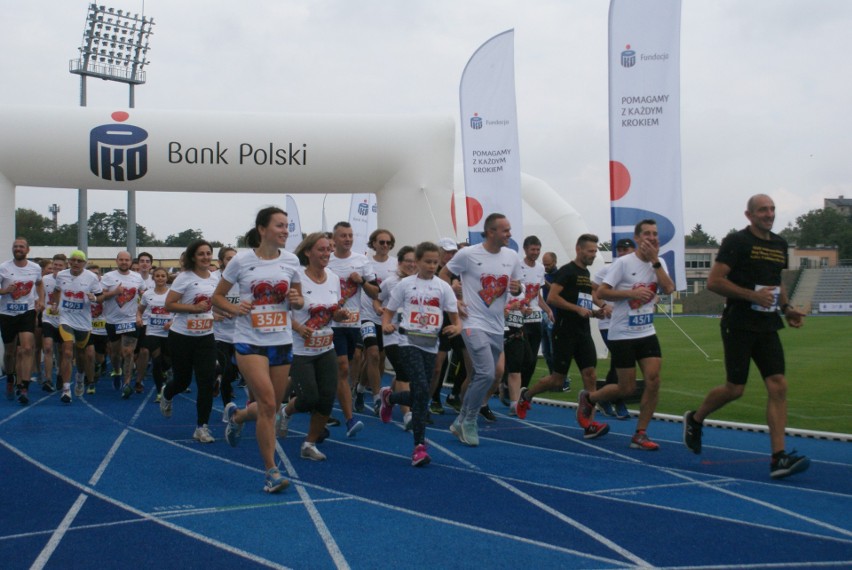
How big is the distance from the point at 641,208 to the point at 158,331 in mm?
6403

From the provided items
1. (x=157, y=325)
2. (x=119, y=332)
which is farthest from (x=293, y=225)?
(x=157, y=325)

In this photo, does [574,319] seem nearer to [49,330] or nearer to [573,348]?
[573,348]

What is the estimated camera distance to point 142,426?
9.83 m

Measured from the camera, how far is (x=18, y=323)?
1225 centimetres

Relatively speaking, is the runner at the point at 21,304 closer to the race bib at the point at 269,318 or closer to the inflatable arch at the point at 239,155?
the inflatable arch at the point at 239,155

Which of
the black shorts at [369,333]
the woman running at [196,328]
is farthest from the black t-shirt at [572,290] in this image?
the woman running at [196,328]

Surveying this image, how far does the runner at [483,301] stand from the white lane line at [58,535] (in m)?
3.51

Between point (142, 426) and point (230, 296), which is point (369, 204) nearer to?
point (230, 296)

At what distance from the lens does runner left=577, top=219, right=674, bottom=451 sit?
25.7ft

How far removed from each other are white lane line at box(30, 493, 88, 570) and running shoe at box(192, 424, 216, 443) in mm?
2388

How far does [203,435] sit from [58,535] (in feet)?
11.7

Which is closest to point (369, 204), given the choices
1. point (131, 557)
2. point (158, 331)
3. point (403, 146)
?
point (403, 146)

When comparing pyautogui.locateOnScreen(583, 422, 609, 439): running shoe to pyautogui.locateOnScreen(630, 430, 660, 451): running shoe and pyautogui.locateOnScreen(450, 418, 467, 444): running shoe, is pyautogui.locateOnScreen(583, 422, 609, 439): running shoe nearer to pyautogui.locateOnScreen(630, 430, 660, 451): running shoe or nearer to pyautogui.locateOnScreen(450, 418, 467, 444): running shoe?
pyautogui.locateOnScreen(630, 430, 660, 451): running shoe

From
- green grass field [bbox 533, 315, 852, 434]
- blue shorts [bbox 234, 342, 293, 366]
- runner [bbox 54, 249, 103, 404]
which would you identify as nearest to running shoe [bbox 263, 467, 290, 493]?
blue shorts [bbox 234, 342, 293, 366]
